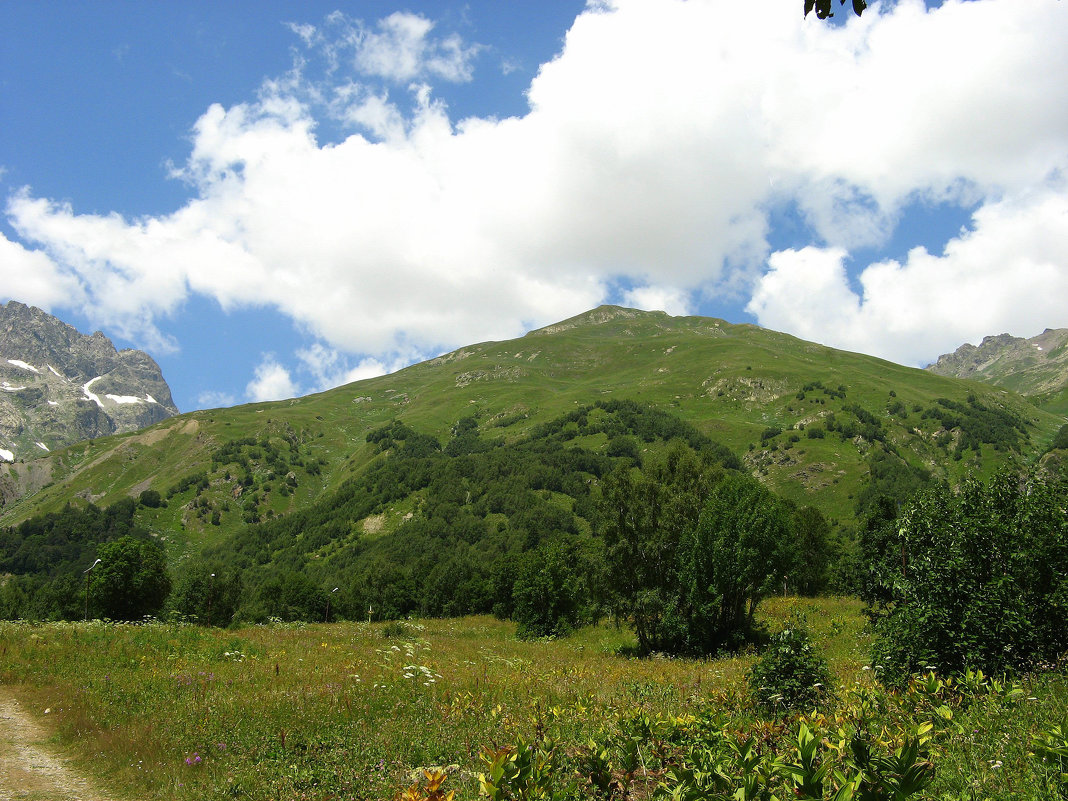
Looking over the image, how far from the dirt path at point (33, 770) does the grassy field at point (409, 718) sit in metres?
0.34

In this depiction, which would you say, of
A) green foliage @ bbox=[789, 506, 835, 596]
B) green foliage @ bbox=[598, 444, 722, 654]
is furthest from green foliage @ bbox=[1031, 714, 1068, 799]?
green foliage @ bbox=[789, 506, 835, 596]

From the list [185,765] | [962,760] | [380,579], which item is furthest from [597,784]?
[380,579]

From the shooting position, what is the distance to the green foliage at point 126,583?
52.9 m

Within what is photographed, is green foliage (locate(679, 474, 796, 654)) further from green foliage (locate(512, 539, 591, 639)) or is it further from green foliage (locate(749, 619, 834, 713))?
green foliage (locate(749, 619, 834, 713))

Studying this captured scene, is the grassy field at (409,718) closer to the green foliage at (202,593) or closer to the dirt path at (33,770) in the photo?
the dirt path at (33,770)

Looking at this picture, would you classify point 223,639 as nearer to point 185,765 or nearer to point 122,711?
point 122,711

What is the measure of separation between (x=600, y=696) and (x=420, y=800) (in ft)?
37.1

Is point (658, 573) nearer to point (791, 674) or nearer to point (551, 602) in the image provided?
point (551, 602)

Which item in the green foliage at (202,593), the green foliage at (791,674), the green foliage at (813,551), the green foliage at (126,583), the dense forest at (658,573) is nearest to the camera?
the green foliage at (791,674)

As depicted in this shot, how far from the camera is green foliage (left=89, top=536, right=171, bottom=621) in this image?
5294 centimetres

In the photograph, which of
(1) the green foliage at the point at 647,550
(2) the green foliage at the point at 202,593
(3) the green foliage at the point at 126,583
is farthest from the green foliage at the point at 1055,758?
(2) the green foliage at the point at 202,593

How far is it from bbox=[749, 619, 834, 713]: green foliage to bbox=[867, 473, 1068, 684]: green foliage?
1.44 m

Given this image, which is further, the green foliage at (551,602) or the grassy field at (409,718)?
the green foliage at (551,602)

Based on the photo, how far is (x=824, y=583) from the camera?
6781 centimetres
